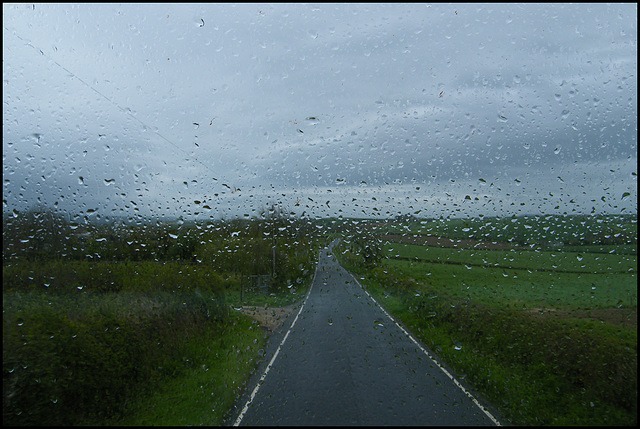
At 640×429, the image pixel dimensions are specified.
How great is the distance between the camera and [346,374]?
6066mm

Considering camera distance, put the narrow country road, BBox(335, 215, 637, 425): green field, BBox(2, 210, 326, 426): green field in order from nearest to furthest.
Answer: BBox(335, 215, 637, 425): green field → BBox(2, 210, 326, 426): green field → the narrow country road

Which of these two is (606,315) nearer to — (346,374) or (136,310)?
(346,374)

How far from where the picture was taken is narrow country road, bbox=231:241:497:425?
482cm

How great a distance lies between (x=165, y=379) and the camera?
572cm

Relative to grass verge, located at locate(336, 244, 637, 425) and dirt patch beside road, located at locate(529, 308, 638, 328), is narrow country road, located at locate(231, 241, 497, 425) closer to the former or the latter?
grass verge, located at locate(336, 244, 637, 425)

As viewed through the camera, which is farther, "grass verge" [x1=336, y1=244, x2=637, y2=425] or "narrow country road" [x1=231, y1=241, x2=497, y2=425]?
"narrow country road" [x1=231, y1=241, x2=497, y2=425]

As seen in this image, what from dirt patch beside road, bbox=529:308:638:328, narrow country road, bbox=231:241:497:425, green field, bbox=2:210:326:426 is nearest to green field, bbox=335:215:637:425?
dirt patch beside road, bbox=529:308:638:328

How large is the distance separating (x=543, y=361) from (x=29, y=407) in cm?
501

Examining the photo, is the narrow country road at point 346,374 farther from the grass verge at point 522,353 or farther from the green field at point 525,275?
the green field at point 525,275

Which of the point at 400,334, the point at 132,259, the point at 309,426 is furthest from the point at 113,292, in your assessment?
the point at 400,334

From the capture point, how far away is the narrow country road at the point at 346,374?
4.82 m

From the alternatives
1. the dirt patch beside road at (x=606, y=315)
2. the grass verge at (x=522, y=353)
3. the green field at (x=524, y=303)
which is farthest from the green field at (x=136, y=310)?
the dirt patch beside road at (x=606, y=315)

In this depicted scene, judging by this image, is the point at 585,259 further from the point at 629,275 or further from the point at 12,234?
the point at 12,234

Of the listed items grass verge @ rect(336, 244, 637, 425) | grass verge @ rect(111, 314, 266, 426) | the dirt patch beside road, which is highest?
the dirt patch beside road
